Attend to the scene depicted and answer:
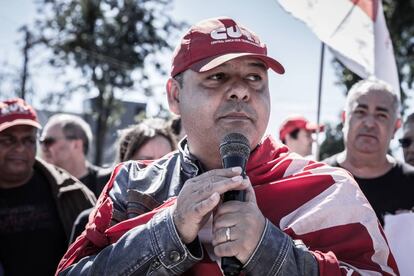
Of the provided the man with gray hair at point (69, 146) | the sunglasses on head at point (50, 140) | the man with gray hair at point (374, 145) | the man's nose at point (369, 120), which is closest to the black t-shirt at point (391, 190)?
the man with gray hair at point (374, 145)

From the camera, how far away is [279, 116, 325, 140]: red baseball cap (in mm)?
6238

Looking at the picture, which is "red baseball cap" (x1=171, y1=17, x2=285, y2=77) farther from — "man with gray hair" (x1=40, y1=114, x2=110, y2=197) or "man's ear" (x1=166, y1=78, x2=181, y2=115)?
"man with gray hair" (x1=40, y1=114, x2=110, y2=197)

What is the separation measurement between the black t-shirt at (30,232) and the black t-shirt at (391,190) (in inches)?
77.8

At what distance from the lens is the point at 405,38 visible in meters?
21.2

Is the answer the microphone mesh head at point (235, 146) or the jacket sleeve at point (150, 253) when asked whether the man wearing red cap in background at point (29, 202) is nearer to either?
the jacket sleeve at point (150, 253)

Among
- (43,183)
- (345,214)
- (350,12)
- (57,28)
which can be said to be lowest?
(43,183)

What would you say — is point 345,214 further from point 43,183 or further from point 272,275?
point 43,183

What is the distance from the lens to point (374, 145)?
12.0ft

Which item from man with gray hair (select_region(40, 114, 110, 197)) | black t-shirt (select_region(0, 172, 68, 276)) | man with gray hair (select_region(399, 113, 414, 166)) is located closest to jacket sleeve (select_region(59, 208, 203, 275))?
black t-shirt (select_region(0, 172, 68, 276))

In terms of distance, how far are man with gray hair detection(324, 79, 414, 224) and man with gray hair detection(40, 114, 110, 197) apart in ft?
8.32

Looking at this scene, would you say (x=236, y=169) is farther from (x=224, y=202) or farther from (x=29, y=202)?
(x=29, y=202)

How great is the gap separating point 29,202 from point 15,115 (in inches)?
27.1

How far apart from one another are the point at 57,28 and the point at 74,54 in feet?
6.87

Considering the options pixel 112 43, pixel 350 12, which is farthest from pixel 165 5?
pixel 350 12
